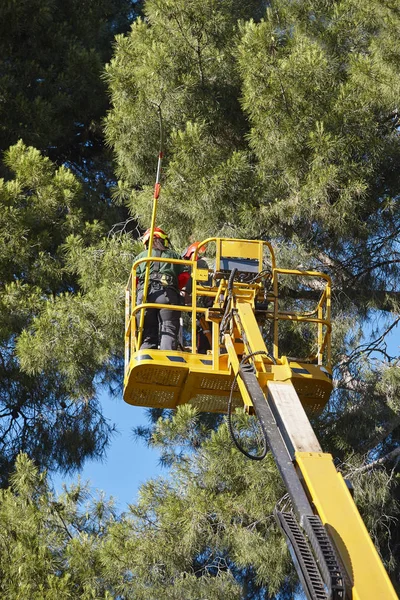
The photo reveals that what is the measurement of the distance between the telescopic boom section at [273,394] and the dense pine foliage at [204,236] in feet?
2.39

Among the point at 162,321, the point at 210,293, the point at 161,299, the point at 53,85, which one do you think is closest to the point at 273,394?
the point at 210,293

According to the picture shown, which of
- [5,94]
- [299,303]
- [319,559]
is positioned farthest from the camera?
[5,94]

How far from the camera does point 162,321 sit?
6.59 meters

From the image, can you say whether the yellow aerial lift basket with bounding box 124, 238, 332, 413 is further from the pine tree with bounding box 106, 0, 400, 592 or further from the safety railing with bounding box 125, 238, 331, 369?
the pine tree with bounding box 106, 0, 400, 592

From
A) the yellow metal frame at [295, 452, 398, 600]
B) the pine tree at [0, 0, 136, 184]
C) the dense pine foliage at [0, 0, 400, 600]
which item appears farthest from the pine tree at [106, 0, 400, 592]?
the yellow metal frame at [295, 452, 398, 600]

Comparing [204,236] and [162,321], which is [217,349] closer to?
[162,321]

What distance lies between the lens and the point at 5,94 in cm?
1039

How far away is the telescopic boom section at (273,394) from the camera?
13.8 feet

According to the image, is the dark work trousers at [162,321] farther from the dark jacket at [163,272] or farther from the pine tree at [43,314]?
the pine tree at [43,314]

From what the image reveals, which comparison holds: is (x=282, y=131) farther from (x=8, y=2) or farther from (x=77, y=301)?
(x=8, y=2)

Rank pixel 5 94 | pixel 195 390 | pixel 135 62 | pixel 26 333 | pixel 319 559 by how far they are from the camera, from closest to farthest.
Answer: pixel 319 559
pixel 195 390
pixel 26 333
pixel 135 62
pixel 5 94

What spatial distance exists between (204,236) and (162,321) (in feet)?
5.71

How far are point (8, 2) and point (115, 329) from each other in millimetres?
4603

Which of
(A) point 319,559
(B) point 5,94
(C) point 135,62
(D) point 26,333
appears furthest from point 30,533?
(B) point 5,94
